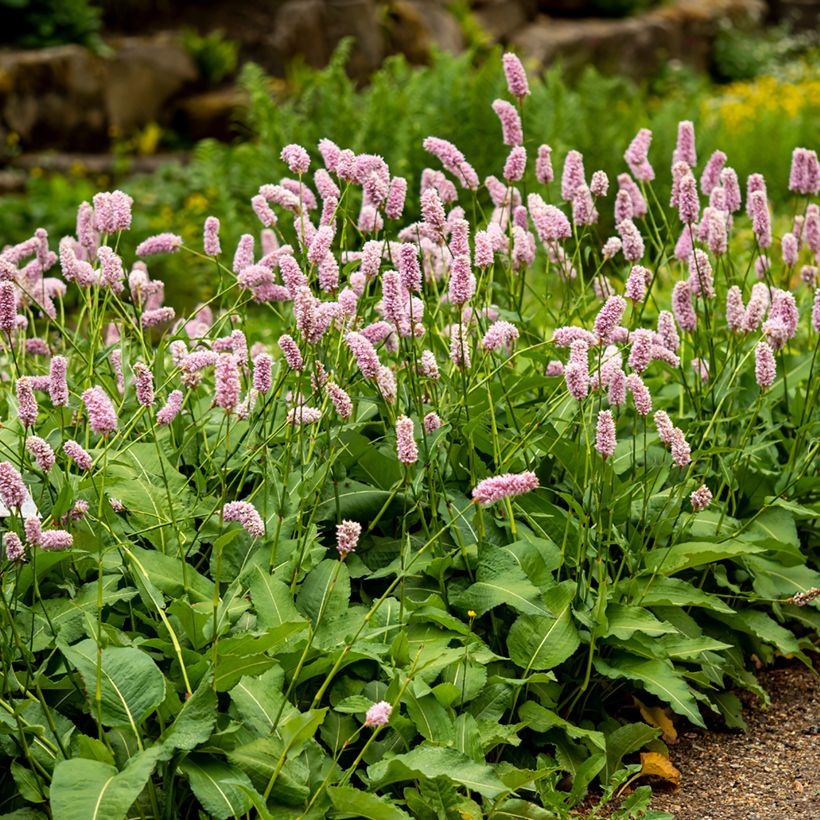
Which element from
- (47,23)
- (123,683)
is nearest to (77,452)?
(123,683)

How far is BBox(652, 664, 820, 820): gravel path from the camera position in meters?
2.83

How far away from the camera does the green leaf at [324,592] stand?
2805 millimetres

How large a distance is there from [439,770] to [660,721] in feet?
2.81

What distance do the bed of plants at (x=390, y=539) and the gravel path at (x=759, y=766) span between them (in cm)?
9

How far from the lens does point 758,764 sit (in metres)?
3.03

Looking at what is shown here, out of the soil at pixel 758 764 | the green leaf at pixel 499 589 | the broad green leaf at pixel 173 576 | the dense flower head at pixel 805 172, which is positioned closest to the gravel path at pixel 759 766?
the soil at pixel 758 764

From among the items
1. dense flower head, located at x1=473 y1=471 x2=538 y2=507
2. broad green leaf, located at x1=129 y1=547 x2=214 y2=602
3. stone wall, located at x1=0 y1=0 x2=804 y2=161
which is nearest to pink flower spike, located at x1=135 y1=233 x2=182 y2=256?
broad green leaf, located at x1=129 y1=547 x2=214 y2=602

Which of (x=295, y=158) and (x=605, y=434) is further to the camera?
(x=295, y=158)

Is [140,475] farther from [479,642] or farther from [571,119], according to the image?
[571,119]

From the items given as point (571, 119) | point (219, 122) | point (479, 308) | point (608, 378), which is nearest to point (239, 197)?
point (571, 119)

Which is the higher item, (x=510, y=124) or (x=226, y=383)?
(x=510, y=124)

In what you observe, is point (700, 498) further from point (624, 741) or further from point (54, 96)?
point (54, 96)

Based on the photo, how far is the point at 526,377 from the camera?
3.32 metres

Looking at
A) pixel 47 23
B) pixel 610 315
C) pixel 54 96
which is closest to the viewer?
pixel 610 315
